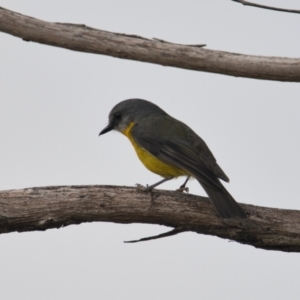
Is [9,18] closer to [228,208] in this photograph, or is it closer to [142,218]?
[142,218]

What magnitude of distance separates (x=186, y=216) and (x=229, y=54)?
56.3 inches

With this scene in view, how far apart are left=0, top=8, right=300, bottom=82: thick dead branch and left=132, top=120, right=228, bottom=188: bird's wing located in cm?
119

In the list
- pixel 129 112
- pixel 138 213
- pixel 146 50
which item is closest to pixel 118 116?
pixel 129 112

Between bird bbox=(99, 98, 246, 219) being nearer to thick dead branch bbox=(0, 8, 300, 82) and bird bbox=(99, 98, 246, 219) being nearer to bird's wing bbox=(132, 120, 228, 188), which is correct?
bird's wing bbox=(132, 120, 228, 188)

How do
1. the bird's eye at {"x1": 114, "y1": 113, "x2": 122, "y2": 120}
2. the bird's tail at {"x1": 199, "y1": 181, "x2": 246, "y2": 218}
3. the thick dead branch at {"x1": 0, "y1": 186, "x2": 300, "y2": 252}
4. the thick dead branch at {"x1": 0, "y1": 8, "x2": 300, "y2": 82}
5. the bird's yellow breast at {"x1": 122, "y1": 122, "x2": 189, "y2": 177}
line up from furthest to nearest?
the bird's eye at {"x1": 114, "y1": 113, "x2": 122, "y2": 120} → the bird's yellow breast at {"x1": 122, "y1": 122, "x2": 189, "y2": 177} → the bird's tail at {"x1": 199, "y1": 181, "x2": 246, "y2": 218} → the thick dead branch at {"x1": 0, "y1": 186, "x2": 300, "y2": 252} → the thick dead branch at {"x1": 0, "y1": 8, "x2": 300, "y2": 82}

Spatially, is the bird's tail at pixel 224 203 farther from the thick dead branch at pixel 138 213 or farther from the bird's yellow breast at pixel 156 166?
the bird's yellow breast at pixel 156 166

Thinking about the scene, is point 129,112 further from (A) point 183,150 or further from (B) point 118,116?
(A) point 183,150

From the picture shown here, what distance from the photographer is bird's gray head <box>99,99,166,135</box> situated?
838cm

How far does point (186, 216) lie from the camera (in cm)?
673

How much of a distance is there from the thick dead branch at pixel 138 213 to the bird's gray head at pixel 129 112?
1.68 metres

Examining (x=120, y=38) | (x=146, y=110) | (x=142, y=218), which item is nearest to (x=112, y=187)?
(x=142, y=218)

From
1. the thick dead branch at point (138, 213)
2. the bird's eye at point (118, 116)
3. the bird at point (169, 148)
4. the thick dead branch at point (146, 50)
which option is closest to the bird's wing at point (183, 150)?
the bird at point (169, 148)

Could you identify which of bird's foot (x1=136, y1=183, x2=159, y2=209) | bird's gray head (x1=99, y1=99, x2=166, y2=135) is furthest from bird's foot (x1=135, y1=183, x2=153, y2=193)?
bird's gray head (x1=99, y1=99, x2=166, y2=135)

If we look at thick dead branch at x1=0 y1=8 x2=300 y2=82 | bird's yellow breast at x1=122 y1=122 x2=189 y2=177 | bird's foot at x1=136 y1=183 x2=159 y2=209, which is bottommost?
bird's foot at x1=136 y1=183 x2=159 y2=209
